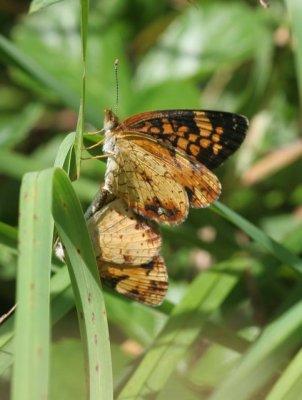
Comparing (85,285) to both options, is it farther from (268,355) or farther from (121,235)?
(268,355)

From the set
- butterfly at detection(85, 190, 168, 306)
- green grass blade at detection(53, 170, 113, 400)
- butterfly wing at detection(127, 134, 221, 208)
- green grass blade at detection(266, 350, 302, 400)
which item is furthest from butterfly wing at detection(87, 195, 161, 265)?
green grass blade at detection(266, 350, 302, 400)

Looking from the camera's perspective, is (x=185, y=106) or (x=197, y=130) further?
(x=185, y=106)

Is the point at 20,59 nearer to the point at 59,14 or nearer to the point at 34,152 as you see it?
the point at 34,152

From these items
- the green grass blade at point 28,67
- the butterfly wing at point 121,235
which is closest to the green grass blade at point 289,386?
the butterfly wing at point 121,235

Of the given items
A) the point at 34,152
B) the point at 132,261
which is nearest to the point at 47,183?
the point at 132,261

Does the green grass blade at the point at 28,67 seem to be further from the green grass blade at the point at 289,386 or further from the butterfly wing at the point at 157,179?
the green grass blade at the point at 289,386

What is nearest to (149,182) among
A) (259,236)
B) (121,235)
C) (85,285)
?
(121,235)
